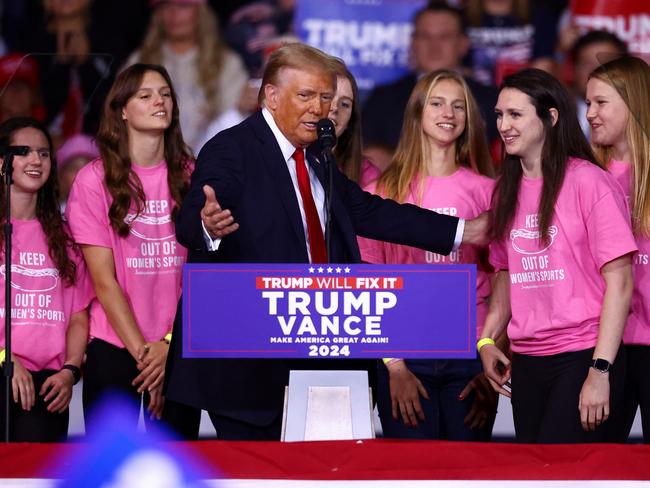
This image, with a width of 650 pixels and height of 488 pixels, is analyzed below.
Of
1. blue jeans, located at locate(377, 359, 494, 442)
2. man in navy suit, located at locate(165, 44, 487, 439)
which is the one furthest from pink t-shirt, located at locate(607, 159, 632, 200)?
man in navy suit, located at locate(165, 44, 487, 439)

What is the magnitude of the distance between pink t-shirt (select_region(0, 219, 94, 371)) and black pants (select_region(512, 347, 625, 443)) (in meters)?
1.39

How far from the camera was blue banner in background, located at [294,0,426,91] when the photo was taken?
244 inches

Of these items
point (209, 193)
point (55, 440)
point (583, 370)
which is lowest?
point (55, 440)

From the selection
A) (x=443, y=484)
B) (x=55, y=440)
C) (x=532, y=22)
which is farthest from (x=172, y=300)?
(x=532, y=22)

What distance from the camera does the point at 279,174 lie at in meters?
3.02

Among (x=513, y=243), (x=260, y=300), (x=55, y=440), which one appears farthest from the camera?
(x=55, y=440)

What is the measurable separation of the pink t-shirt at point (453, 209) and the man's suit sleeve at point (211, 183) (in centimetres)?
84

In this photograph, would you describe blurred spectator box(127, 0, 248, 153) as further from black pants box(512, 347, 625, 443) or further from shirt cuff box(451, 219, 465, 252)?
black pants box(512, 347, 625, 443)

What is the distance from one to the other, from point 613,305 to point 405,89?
10.9 ft

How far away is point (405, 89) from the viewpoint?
243 inches

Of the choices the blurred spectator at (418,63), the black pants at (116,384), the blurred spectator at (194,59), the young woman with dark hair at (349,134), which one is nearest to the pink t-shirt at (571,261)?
the young woman with dark hair at (349,134)

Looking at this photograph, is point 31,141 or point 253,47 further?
point 253,47

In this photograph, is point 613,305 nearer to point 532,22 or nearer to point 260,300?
point 260,300

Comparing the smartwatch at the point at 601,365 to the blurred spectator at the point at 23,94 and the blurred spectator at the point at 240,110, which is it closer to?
the blurred spectator at the point at 23,94
